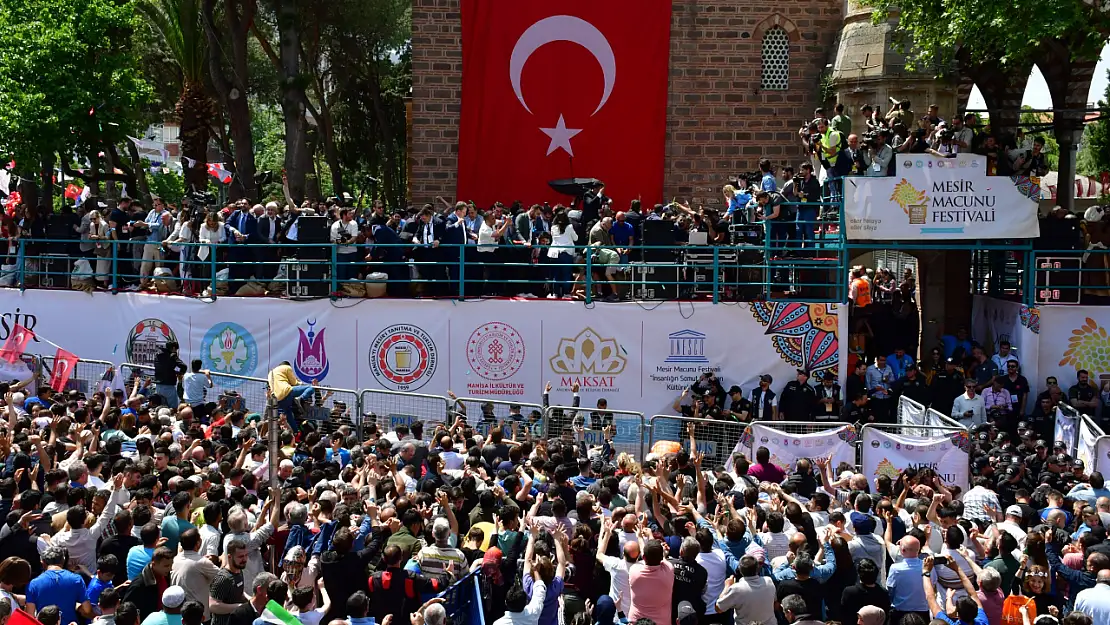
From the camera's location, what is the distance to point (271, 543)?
397 inches

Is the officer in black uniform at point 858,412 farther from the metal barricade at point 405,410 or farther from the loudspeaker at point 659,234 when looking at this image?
the metal barricade at point 405,410

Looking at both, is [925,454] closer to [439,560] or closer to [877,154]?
[877,154]

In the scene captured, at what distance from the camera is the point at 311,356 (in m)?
19.8

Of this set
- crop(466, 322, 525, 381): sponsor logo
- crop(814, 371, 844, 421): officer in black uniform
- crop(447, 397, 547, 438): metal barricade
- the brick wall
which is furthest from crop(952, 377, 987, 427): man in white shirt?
the brick wall

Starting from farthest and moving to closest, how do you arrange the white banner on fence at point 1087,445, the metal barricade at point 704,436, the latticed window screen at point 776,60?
the latticed window screen at point 776,60
the metal barricade at point 704,436
the white banner on fence at point 1087,445

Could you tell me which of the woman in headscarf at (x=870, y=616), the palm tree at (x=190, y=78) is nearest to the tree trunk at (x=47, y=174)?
the palm tree at (x=190, y=78)

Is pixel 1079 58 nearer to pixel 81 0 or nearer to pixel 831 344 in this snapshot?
pixel 831 344

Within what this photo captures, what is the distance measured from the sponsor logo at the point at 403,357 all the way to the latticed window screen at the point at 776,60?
1216 cm

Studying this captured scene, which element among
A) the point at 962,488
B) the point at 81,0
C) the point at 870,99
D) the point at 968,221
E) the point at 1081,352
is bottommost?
the point at 962,488

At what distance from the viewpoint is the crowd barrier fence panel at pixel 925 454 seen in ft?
46.3

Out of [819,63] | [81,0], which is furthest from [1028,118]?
[81,0]

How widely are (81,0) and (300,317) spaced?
1228cm

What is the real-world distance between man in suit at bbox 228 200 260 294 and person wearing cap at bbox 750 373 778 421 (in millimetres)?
8308

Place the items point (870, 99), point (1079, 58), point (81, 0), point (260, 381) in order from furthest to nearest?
point (81, 0) → point (870, 99) → point (1079, 58) → point (260, 381)
